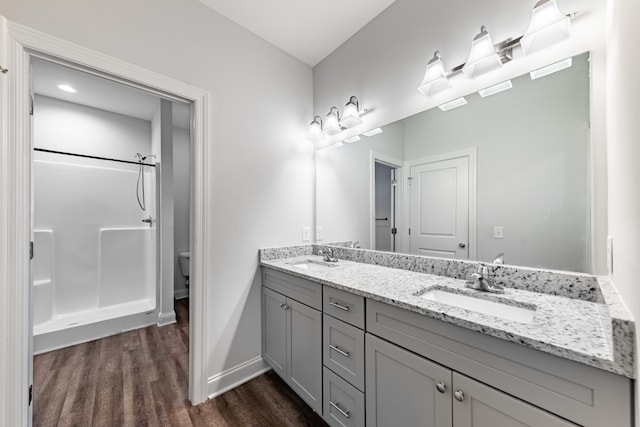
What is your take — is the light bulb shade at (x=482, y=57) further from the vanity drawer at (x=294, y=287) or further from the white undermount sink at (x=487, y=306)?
the vanity drawer at (x=294, y=287)

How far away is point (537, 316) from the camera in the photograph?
85cm

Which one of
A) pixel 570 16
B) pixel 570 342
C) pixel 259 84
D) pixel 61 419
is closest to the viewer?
pixel 570 342

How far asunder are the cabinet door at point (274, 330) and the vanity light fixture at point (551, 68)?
1.84 metres

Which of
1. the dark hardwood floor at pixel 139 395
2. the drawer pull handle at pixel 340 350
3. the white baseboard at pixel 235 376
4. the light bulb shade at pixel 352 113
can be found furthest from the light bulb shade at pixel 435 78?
the white baseboard at pixel 235 376

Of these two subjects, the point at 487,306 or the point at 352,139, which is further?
the point at 352,139

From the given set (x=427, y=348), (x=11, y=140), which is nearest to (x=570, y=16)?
(x=427, y=348)

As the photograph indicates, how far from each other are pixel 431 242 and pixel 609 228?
0.73m

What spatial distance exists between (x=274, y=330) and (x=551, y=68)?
216cm

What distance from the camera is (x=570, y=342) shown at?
0.65 m

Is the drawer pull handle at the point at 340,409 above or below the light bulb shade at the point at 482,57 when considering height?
below

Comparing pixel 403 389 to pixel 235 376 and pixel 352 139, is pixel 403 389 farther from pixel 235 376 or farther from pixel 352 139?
pixel 352 139

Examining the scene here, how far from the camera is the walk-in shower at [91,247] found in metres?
2.53

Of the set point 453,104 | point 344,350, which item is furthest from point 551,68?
point 344,350

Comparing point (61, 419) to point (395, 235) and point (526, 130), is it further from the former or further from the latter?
point (526, 130)
